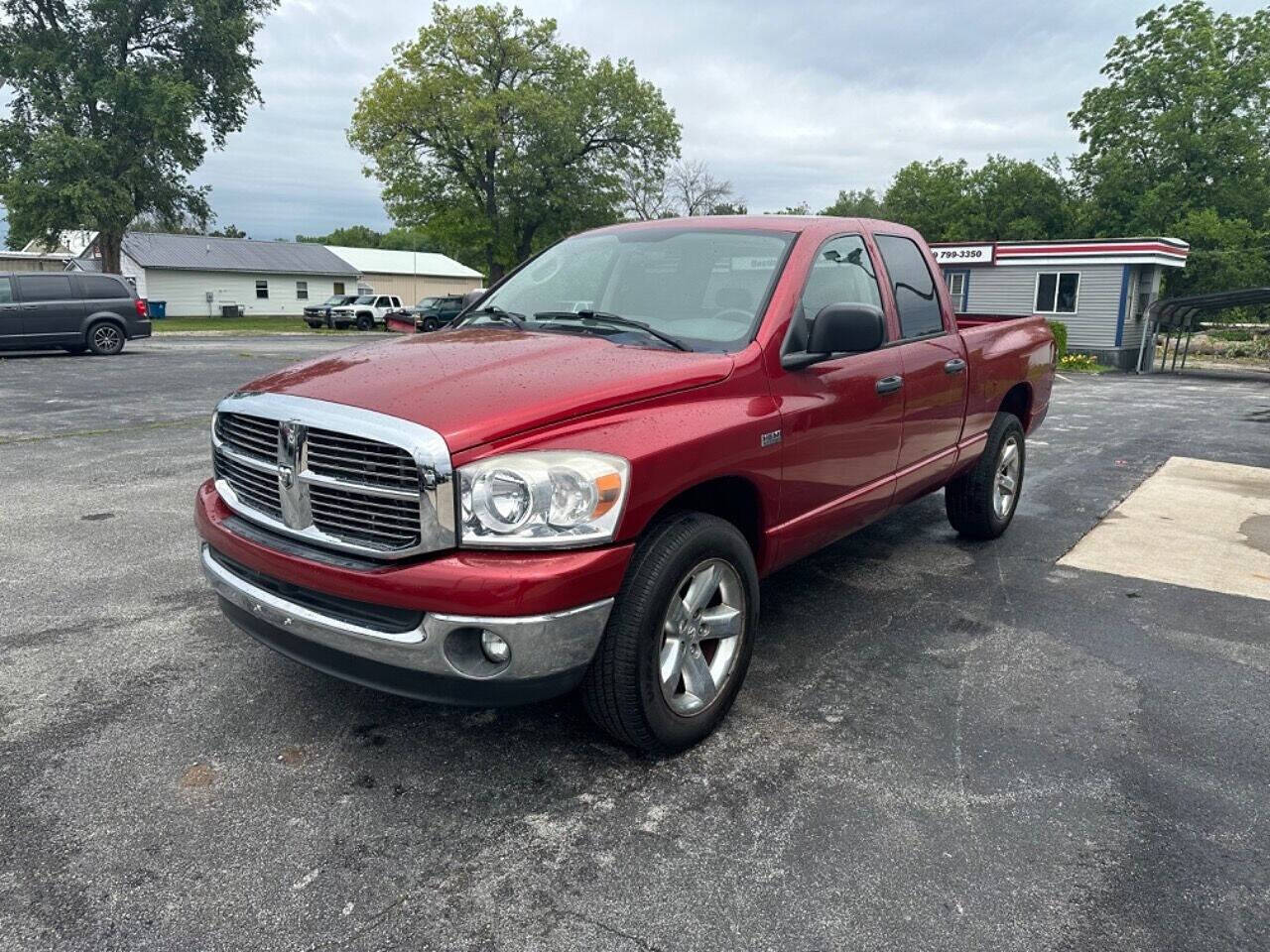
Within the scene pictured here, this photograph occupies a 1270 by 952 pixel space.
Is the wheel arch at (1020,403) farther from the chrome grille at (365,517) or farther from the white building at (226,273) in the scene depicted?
the white building at (226,273)

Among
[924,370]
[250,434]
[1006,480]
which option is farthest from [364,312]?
[250,434]

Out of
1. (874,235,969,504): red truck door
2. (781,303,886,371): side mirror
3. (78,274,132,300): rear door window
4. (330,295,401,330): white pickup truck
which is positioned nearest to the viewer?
(781,303,886,371): side mirror

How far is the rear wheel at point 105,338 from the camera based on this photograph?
739 inches

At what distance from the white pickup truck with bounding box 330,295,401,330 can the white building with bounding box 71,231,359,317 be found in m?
14.1

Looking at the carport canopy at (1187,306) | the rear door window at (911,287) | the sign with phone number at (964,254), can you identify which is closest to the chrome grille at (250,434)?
the rear door window at (911,287)

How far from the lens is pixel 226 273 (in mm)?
51188

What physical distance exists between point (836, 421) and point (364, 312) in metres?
39.1

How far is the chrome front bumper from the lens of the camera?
255 cm

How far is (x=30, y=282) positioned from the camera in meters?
17.8

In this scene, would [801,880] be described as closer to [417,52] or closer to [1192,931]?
[1192,931]

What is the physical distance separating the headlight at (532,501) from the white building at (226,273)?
2016 inches

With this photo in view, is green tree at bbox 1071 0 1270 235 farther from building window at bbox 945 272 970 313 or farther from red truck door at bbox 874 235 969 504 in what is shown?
red truck door at bbox 874 235 969 504

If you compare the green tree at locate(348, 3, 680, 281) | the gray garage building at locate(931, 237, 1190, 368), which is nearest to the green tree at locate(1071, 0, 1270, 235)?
the gray garage building at locate(931, 237, 1190, 368)

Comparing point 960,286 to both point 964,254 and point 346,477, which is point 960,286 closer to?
point 964,254
